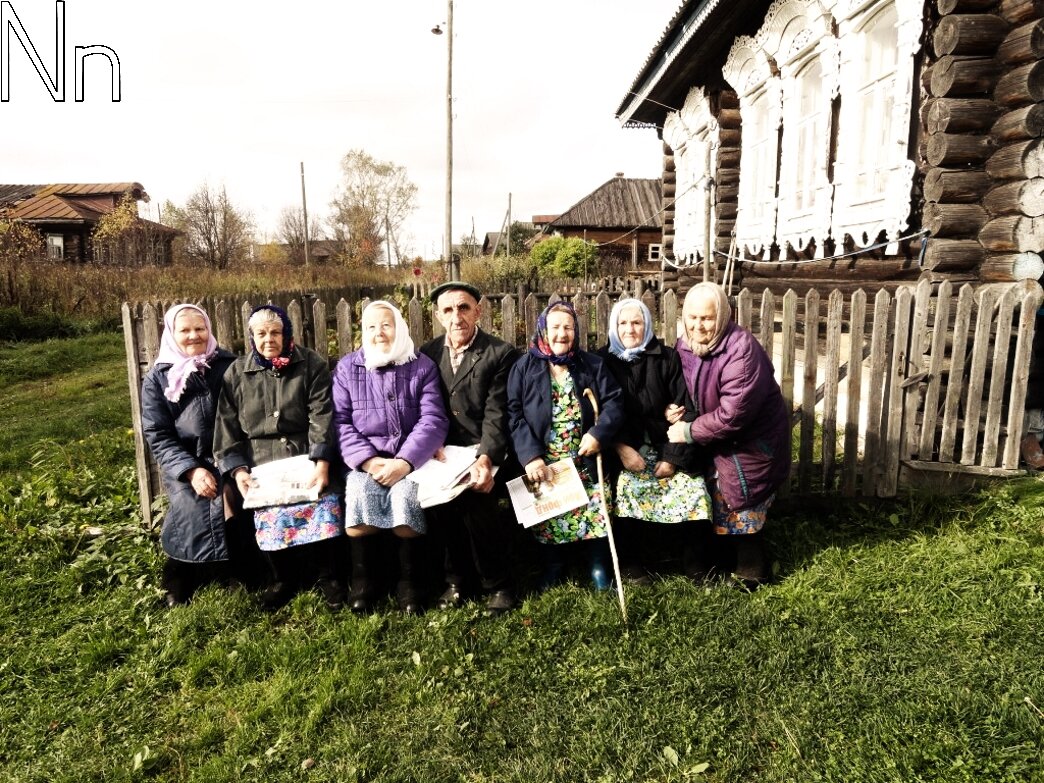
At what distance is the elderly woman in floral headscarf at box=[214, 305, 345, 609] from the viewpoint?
11.3ft

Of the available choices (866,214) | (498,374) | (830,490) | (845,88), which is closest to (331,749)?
(498,374)

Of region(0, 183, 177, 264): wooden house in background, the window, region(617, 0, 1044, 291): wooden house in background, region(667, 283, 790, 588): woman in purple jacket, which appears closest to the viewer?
region(667, 283, 790, 588): woman in purple jacket

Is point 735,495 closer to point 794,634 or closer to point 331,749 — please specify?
point 794,634

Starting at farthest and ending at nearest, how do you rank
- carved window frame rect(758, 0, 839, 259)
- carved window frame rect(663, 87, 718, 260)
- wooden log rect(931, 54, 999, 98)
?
carved window frame rect(663, 87, 718, 260), carved window frame rect(758, 0, 839, 259), wooden log rect(931, 54, 999, 98)

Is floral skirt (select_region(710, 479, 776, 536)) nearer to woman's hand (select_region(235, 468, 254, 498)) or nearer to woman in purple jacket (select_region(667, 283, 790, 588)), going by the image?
woman in purple jacket (select_region(667, 283, 790, 588))

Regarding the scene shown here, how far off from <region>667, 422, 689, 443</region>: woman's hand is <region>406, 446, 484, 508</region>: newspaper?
93 centimetres

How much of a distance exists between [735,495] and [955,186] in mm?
3408

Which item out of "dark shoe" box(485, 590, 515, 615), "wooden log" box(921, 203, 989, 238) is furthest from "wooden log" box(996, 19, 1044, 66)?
"dark shoe" box(485, 590, 515, 615)

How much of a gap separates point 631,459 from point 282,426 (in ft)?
5.97

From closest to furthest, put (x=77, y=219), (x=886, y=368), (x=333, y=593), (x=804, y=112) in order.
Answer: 1. (x=333, y=593)
2. (x=886, y=368)
3. (x=804, y=112)
4. (x=77, y=219)

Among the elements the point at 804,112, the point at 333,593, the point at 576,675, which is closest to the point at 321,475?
the point at 333,593

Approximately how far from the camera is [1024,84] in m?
4.62

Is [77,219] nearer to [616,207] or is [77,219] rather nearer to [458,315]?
[616,207]

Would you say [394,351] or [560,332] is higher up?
[560,332]
